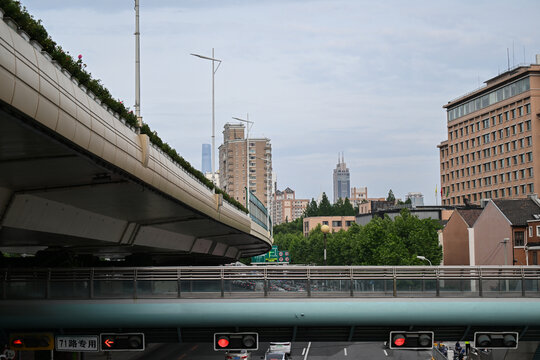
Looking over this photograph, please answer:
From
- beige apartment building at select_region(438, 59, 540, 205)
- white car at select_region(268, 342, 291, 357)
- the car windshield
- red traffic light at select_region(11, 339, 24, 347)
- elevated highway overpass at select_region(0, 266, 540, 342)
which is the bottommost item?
white car at select_region(268, 342, 291, 357)

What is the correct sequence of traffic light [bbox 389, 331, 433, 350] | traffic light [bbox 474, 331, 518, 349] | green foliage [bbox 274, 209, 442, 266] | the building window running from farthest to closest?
green foliage [bbox 274, 209, 442, 266] → the building window → traffic light [bbox 474, 331, 518, 349] → traffic light [bbox 389, 331, 433, 350]

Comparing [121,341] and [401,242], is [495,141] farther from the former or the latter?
[121,341]

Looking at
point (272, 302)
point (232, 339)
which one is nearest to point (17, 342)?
point (232, 339)

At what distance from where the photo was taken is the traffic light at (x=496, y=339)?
80.1 feet

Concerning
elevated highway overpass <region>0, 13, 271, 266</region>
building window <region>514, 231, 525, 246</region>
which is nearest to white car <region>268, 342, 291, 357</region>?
elevated highway overpass <region>0, 13, 271, 266</region>

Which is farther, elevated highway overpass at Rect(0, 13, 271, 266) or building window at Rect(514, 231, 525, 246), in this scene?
building window at Rect(514, 231, 525, 246)

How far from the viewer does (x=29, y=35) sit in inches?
572

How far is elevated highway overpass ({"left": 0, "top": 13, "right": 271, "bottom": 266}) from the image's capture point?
12859mm

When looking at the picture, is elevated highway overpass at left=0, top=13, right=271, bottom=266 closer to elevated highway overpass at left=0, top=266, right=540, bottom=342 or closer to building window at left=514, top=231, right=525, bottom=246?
elevated highway overpass at left=0, top=266, right=540, bottom=342

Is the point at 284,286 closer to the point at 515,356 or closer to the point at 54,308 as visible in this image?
the point at 54,308

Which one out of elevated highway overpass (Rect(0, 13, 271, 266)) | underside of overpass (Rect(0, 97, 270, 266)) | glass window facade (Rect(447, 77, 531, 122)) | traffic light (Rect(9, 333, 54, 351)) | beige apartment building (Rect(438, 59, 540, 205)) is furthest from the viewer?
glass window facade (Rect(447, 77, 531, 122))

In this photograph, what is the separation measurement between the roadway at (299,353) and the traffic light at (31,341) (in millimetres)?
28120

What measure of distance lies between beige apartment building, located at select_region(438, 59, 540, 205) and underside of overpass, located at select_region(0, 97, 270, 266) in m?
93.7

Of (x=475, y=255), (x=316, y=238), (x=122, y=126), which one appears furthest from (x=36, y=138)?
(x=316, y=238)
